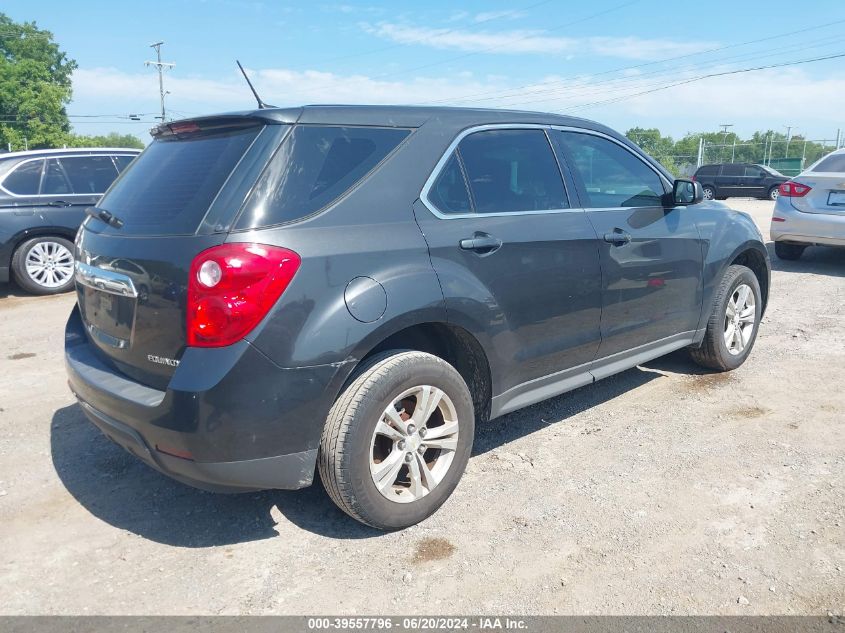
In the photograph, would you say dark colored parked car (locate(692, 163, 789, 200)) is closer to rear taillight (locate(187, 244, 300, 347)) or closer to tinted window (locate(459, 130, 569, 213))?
tinted window (locate(459, 130, 569, 213))

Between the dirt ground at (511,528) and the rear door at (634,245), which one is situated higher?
the rear door at (634,245)

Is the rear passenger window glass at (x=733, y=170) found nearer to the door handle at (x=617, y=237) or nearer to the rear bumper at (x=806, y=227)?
the rear bumper at (x=806, y=227)

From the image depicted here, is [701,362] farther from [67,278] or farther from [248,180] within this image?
[67,278]

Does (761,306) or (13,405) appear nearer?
(13,405)

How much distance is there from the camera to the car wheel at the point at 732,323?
478cm

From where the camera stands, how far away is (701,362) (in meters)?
5.04

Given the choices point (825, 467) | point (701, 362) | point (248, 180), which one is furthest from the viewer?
point (701, 362)

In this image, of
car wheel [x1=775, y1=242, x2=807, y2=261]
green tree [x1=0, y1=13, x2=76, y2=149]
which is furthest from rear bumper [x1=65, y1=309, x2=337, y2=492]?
green tree [x1=0, y1=13, x2=76, y2=149]

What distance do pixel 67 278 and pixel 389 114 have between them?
22.3 ft

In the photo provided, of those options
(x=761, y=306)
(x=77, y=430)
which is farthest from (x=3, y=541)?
(x=761, y=306)

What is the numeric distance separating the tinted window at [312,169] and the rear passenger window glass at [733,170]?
31.2m

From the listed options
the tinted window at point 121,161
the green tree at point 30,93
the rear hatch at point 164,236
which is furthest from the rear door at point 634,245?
the green tree at point 30,93

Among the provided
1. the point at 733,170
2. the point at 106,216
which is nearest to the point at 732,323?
the point at 106,216

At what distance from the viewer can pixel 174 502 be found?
329cm
